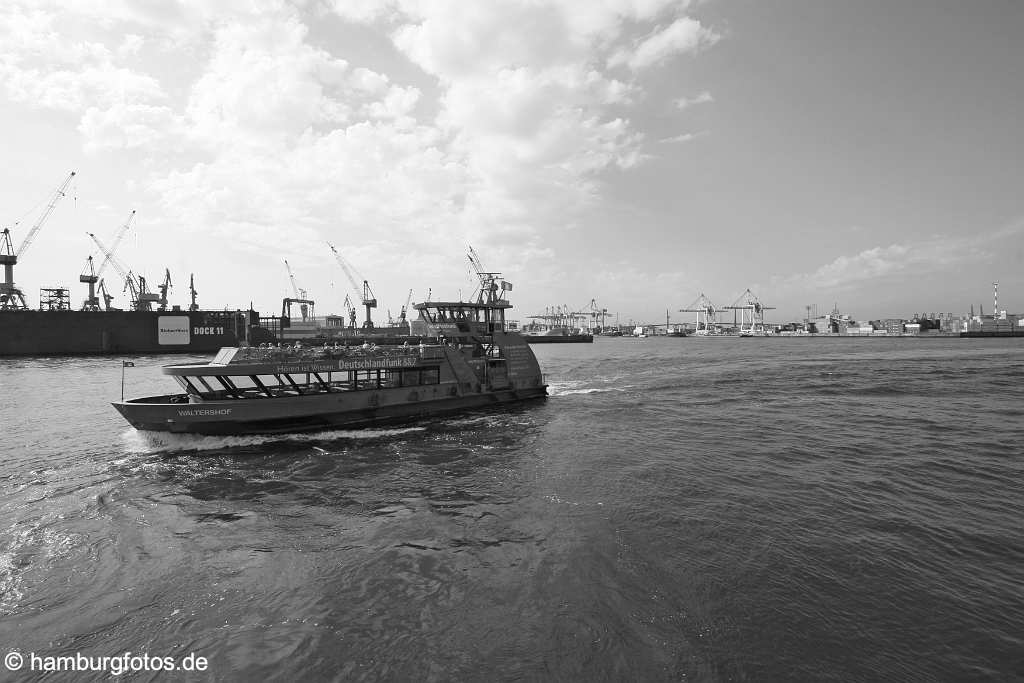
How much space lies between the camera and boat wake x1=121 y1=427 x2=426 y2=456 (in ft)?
69.5

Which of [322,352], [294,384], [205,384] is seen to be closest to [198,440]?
[205,384]

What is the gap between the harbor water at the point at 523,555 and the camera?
26.0 ft

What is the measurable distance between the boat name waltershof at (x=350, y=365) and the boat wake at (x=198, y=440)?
356 centimetres

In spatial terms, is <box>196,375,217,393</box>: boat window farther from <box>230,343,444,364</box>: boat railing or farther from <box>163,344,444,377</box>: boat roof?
<box>230,343,444,364</box>: boat railing

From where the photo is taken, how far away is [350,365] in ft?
84.6

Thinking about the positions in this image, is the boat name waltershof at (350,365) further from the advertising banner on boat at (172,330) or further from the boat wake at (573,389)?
the advertising banner on boat at (172,330)

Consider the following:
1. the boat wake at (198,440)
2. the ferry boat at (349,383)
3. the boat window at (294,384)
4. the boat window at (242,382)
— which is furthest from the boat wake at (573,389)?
the boat window at (242,382)

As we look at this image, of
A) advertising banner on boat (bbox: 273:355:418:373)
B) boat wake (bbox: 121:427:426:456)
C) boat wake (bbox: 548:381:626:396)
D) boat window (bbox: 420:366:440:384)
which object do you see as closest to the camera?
boat wake (bbox: 121:427:426:456)

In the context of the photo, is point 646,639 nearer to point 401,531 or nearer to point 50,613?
point 401,531

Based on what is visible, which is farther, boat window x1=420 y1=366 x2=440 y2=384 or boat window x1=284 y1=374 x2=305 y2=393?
boat window x1=420 y1=366 x2=440 y2=384

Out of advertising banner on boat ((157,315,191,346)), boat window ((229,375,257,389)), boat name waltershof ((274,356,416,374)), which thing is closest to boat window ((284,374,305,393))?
boat name waltershof ((274,356,416,374))

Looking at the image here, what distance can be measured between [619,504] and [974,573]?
8.53 metres

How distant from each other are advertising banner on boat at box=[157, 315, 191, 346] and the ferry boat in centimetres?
7356

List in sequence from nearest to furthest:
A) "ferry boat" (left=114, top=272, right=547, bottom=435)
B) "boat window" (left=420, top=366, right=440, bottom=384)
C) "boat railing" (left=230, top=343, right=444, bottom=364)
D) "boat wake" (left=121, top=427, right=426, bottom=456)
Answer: "boat wake" (left=121, top=427, right=426, bottom=456), "ferry boat" (left=114, top=272, right=547, bottom=435), "boat railing" (left=230, top=343, right=444, bottom=364), "boat window" (left=420, top=366, right=440, bottom=384)
